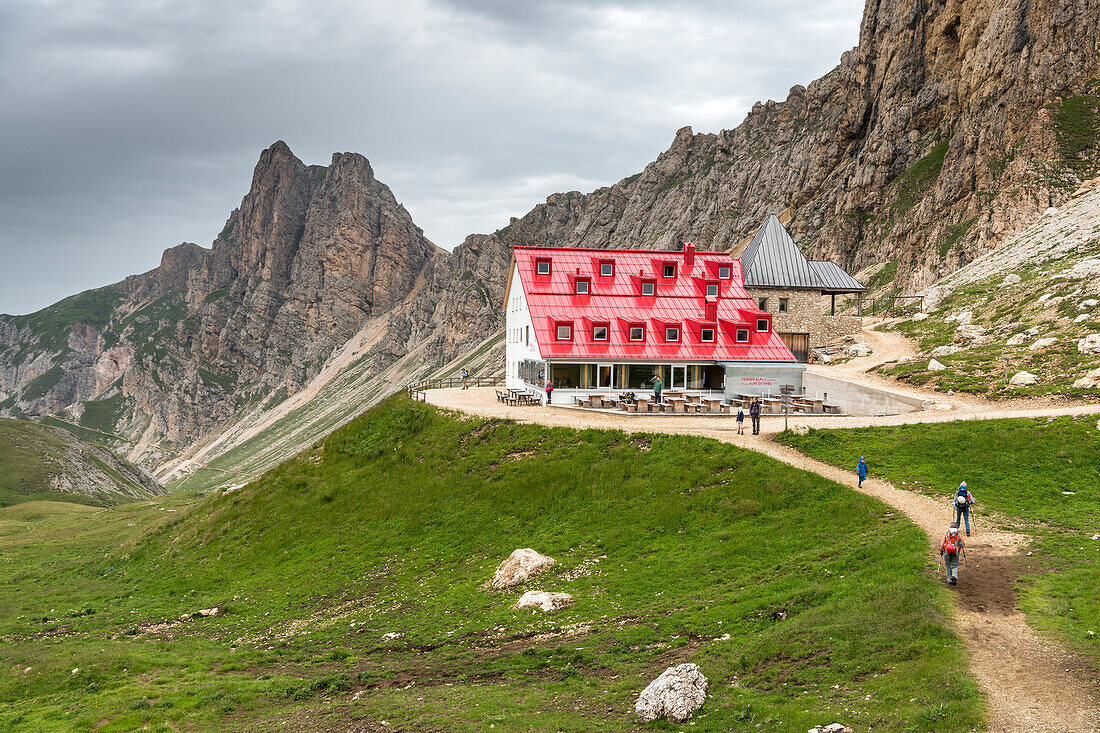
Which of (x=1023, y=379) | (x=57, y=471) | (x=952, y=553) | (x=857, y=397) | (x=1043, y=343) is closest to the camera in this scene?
(x=952, y=553)

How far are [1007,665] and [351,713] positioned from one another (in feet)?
47.9

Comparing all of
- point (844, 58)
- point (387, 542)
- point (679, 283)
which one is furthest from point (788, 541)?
point (844, 58)

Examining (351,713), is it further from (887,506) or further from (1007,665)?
(887,506)

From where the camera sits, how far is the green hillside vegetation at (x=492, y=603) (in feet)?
45.7

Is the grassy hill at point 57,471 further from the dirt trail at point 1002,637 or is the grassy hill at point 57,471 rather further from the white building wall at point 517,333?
the dirt trail at point 1002,637

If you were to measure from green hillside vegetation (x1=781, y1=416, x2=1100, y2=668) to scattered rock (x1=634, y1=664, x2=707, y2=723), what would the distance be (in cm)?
783

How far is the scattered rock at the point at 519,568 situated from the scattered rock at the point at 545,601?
185 centimetres

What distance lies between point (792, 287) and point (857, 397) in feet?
59.9

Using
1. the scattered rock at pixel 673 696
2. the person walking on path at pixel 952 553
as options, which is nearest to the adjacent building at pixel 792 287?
the person walking on path at pixel 952 553

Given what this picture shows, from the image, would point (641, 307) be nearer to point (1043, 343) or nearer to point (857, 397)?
point (857, 397)

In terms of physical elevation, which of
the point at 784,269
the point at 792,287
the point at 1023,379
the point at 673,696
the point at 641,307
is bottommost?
the point at 673,696

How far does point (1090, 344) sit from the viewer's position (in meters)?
38.3

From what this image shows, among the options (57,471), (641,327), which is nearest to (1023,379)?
(641,327)

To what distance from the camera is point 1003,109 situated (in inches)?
3573
